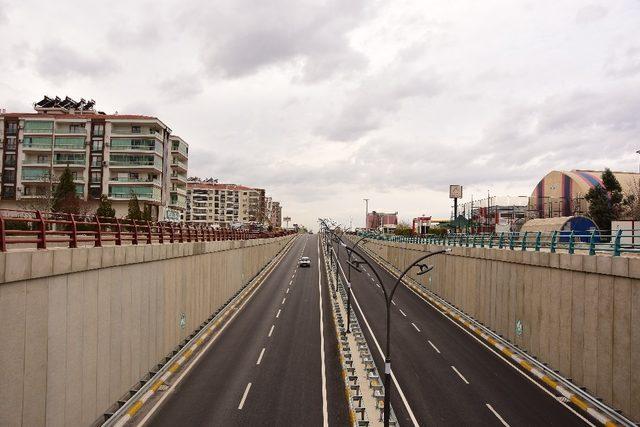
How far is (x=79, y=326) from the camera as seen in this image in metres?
14.0

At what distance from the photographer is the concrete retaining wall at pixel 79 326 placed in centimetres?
1104

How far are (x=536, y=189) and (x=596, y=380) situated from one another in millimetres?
83911

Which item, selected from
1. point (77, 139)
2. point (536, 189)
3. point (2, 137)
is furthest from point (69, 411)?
point (536, 189)

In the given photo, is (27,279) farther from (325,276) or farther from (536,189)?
(536,189)

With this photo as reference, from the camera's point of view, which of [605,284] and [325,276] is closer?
[605,284]

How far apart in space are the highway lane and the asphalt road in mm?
3333

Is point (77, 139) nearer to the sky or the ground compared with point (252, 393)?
nearer to the sky

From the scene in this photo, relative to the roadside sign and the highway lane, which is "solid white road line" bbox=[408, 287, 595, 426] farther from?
the roadside sign

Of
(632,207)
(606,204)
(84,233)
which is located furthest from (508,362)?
(632,207)

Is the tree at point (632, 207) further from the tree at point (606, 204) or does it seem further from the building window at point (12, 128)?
the building window at point (12, 128)

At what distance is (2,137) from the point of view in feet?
251

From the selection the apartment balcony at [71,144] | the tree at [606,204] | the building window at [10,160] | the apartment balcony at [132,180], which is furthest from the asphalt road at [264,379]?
the building window at [10,160]

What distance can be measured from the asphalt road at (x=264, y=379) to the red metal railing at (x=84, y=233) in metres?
7.14

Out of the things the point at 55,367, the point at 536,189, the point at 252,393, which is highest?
the point at 536,189
